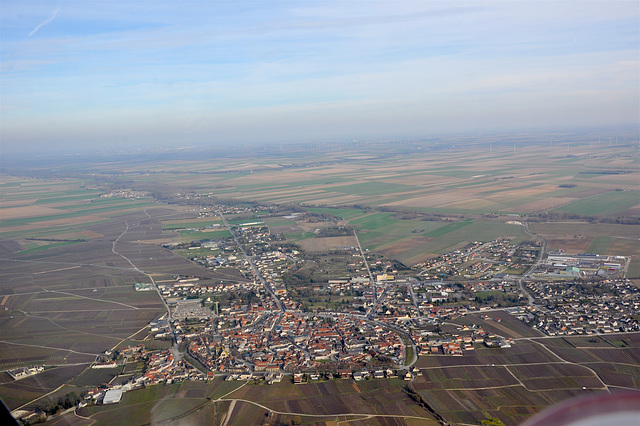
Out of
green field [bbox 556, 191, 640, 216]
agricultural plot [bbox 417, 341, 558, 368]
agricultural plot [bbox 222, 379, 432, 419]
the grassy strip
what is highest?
green field [bbox 556, 191, 640, 216]

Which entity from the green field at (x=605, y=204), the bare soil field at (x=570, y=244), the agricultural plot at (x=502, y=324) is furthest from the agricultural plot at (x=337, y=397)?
the green field at (x=605, y=204)

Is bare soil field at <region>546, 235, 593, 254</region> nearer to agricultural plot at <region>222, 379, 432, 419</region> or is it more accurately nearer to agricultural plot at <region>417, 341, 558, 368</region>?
agricultural plot at <region>417, 341, 558, 368</region>

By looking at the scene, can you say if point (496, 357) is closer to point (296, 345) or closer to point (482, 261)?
point (296, 345)

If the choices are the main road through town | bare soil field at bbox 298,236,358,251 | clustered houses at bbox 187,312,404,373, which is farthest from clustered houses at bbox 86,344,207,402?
bare soil field at bbox 298,236,358,251

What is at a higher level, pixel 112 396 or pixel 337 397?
pixel 112 396

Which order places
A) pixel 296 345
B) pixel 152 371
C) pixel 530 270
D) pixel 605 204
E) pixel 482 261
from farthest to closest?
pixel 605 204 → pixel 482 261 → pixel 530 270 → pixel 296 345 → pixel 152 371

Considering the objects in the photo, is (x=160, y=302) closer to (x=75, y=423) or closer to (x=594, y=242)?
(x=75, y=423)

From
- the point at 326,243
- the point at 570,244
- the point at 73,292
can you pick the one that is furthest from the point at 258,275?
the point at 570,244
